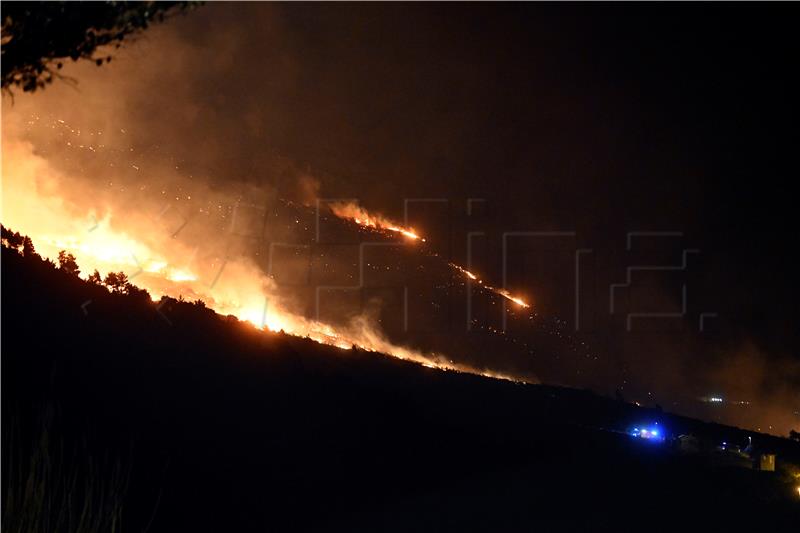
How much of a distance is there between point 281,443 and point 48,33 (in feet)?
32.0

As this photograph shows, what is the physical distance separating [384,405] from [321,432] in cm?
318

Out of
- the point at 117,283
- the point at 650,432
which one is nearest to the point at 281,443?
the point at 117,283

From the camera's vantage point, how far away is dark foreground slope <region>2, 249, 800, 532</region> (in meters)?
11.6

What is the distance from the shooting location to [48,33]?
5.98m

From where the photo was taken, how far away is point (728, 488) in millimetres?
18531

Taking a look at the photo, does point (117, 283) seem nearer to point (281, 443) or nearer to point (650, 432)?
point (281, 443)

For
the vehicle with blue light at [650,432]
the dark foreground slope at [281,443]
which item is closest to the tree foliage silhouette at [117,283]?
the dark foreground slope at [281,443]

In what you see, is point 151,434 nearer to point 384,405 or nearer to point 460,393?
point 384,405

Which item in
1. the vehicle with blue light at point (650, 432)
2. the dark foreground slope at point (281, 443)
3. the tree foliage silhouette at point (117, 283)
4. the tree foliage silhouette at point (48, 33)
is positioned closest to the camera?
the tree foliage silhouette at point (48, 33)

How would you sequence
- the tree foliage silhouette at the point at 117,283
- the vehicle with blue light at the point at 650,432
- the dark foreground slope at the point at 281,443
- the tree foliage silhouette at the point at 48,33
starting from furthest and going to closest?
the vehicle with blue light at the point at 650,432 → the tree foliage silhouette at the point at 117,283 → the dark foreground slope at the point at 281,443 → the tree foliage silhouette at the point at 48,33

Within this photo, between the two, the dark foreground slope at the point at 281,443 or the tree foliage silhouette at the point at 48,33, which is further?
the dark foreground slope at the point at 281,443

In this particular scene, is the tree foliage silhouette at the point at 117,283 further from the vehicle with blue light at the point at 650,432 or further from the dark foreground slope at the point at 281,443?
the vehicle with blue light at the point at 650,432

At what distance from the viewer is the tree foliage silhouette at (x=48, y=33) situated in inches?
233

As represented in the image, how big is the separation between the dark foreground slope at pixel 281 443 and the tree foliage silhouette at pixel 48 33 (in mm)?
4571
